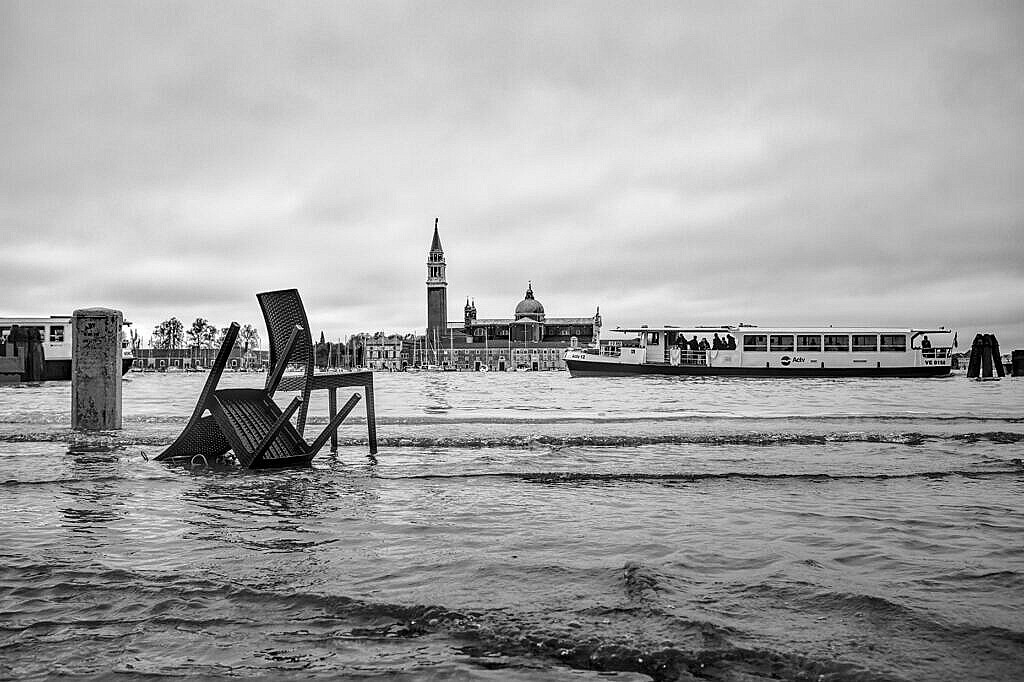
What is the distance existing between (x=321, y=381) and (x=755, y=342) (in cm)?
5908

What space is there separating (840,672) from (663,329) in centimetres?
6390

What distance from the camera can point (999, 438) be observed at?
988cm

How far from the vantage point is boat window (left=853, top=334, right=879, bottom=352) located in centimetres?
6328

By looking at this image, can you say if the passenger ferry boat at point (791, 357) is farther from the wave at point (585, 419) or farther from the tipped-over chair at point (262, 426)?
the tipped-over chair at point (262, 426)

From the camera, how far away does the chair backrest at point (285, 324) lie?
23.2ft

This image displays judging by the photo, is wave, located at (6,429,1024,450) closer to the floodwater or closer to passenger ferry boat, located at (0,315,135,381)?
the floodwater

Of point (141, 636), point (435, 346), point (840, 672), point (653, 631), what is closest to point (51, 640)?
point (141, 636)

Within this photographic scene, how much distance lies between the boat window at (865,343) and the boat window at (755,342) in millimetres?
7069

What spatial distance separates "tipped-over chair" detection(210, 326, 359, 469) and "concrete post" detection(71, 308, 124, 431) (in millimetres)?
3703

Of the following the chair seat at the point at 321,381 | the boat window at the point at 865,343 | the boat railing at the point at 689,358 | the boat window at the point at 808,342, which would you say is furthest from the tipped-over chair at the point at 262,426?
the boat window at the point at 865,343

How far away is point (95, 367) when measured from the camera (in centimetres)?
1005

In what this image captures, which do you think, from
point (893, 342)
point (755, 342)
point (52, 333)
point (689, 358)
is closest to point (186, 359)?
point (52, 333)

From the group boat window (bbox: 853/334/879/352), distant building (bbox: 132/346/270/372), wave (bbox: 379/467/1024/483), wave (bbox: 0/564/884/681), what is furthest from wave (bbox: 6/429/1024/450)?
distant building (bbox: 132/346/270/372)

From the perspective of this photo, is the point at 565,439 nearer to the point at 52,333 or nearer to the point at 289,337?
the point at 289,337
